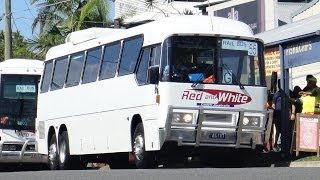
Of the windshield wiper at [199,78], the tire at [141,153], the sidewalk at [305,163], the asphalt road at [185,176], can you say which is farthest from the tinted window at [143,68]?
the sidewalk at [305,163]

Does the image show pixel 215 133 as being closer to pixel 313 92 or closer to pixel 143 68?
pixel 143 68

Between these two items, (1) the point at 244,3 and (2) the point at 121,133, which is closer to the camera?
(2) the point at 121,133

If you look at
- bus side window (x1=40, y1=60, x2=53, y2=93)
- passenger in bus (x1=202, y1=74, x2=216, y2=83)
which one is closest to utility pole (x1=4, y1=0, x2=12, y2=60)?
bus side window (x1=40, y1=60, x2=53, y2=93)

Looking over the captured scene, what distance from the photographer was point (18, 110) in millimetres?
25297

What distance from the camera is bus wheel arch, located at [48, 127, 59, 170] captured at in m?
23.2

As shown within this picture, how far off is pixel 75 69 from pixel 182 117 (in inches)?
226

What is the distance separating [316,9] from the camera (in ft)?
98.9

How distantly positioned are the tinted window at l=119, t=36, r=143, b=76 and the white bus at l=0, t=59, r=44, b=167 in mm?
6487

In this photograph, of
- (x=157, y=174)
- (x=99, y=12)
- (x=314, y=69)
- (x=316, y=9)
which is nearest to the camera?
(x=157, y=174)

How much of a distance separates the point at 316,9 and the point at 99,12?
41.8ft

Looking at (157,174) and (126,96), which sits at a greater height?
(126,96)

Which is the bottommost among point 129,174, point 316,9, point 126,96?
point 129,174

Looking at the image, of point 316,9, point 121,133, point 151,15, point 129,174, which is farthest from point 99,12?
point 129,174

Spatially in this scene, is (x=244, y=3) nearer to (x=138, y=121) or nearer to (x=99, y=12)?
(x=99, y=12)
